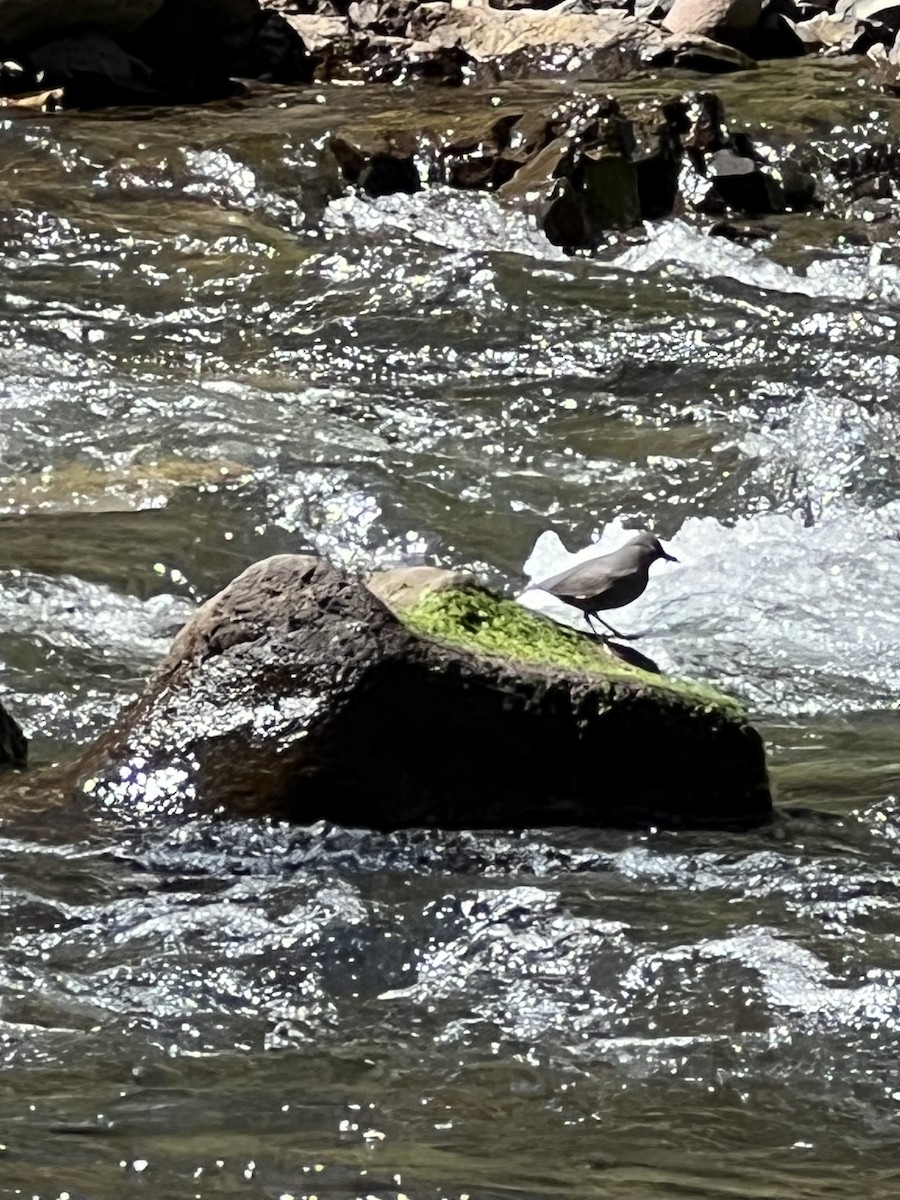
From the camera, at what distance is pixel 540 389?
8445 mm

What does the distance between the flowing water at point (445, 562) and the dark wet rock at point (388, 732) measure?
0.35 ft

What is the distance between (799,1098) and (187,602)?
3694mm

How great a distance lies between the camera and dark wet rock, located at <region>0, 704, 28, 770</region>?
4.88 meters

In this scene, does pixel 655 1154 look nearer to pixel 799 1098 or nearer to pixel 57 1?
pixel 799 1098

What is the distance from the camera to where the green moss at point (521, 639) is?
184 inches

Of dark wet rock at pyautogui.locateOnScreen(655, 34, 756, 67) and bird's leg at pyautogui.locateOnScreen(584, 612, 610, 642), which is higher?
dark wet rock at pyautogui.locateOnScreen(655, 34, 756, 67)

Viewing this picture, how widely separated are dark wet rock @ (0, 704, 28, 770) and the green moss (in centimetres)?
110

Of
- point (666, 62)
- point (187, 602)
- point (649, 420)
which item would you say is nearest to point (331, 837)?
point (187, 602)

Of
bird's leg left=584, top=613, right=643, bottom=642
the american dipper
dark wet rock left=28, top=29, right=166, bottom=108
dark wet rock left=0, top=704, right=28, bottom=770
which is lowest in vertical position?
bird's leg left=584, top=613, right=643, bottom=642

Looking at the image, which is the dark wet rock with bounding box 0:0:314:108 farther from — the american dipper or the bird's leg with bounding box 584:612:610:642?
the american dipper

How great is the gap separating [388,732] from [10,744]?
1.12 meters

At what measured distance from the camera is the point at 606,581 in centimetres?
570

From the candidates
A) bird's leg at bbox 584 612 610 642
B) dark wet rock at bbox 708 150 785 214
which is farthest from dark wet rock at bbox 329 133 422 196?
bird's leg at bbox 584 612 610 642

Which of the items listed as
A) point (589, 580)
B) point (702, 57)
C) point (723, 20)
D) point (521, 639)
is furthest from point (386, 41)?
point (521, 639)
